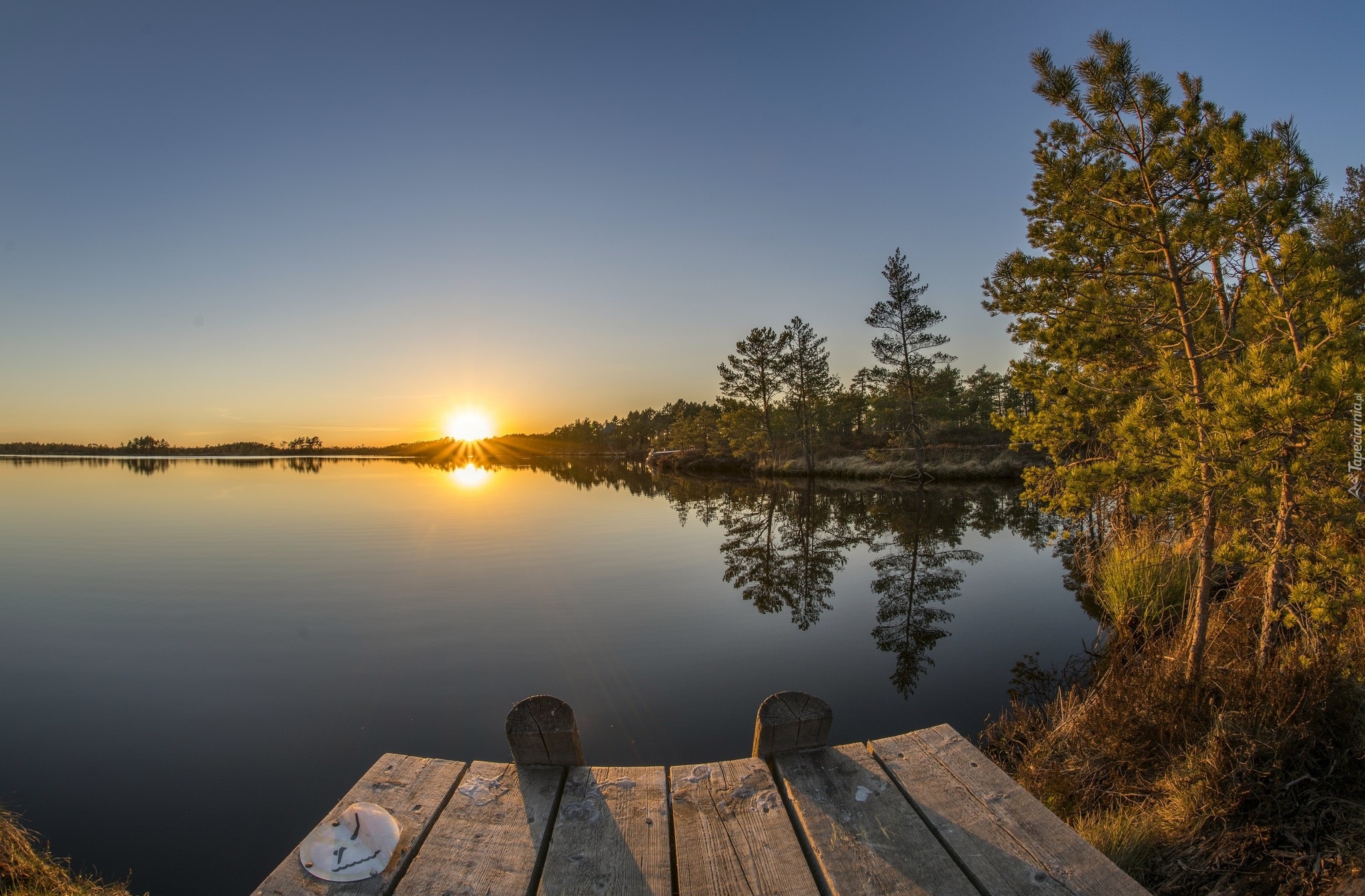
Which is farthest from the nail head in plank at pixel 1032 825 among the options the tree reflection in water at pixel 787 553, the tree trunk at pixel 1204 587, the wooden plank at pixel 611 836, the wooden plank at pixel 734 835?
the tree reflection in water at pixel 787 553

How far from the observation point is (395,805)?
8.63ft

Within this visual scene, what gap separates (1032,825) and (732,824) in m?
1.25

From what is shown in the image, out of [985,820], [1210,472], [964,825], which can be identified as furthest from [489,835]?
[1210,472]

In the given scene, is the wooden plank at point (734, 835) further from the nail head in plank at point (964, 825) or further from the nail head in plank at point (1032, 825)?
the nail head in plank at point (1032, 825)

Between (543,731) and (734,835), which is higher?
(543,731)

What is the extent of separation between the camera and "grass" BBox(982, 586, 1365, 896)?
2.97 m

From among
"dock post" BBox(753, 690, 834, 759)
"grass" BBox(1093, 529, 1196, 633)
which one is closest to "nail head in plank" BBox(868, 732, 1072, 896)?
"dock post" BBox(753, 690, 834, 759)

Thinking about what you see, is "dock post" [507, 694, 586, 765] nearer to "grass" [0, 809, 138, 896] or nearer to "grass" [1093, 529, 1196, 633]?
"grass" [0, 809, 138, 896]

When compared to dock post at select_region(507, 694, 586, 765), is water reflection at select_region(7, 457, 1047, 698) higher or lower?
lower

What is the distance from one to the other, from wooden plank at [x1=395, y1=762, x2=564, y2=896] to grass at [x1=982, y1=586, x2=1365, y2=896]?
2.99 meters

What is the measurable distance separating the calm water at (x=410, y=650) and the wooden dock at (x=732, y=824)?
2444 mm

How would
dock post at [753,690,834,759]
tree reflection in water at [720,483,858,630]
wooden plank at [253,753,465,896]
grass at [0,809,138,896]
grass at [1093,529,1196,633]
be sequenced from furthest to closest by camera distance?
tree reflection in water at [720,483,858,630] → grass at [1093,529,1196,633] → grass at [0,809,138,896] → dock post at [753,690,834,759] → wooden plank at [253,753,465,896]

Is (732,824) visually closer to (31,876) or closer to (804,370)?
(31,876)

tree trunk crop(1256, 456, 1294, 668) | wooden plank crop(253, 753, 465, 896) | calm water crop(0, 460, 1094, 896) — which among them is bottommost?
calm water crop(0, 460, 1094, 896)
